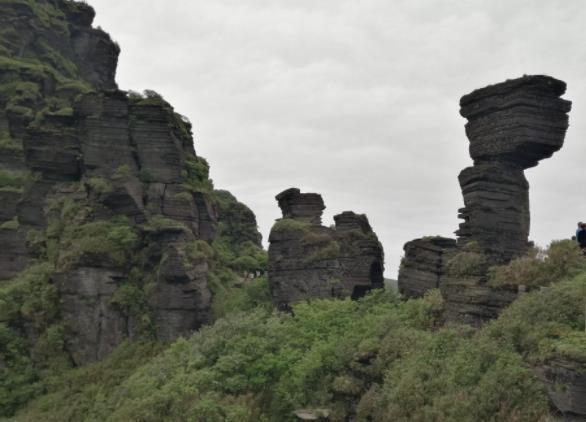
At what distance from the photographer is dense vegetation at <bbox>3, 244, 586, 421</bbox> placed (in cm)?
1602

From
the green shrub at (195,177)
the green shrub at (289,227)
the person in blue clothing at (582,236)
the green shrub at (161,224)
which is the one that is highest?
the green shrub at (195,177)

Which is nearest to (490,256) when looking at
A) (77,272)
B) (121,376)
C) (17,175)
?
(121,376)

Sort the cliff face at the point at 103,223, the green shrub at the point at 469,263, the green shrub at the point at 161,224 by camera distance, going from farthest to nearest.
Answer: the green shrub at the point at 161,224
the cliff face at the point at 103,223
the green shrub at the point at 469,263

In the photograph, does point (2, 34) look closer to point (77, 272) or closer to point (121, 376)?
point (77, 272)

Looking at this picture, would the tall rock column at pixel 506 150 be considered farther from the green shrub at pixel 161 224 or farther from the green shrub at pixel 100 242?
the green shrub at pixel 100 242

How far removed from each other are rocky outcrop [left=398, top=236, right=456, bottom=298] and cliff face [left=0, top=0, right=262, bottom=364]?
59.6 ft

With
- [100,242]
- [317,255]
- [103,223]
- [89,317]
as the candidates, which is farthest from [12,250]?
[317,255]

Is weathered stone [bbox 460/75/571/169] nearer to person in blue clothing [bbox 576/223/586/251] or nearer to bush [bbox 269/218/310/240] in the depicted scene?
person in blue clothing [bbox 576/223/586/251]

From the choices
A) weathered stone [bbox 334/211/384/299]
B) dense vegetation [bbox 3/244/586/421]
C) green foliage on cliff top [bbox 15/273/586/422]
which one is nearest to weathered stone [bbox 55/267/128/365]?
dense vegetation [bbox 3/244/586/421]

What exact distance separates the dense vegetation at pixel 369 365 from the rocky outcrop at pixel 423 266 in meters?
1.59

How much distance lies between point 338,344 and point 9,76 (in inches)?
2206

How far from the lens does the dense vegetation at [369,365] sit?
52.5 ft

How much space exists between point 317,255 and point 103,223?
1819 cm

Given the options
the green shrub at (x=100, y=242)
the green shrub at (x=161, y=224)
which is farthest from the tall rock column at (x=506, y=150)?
the green shrub at (x=100, y=242)
